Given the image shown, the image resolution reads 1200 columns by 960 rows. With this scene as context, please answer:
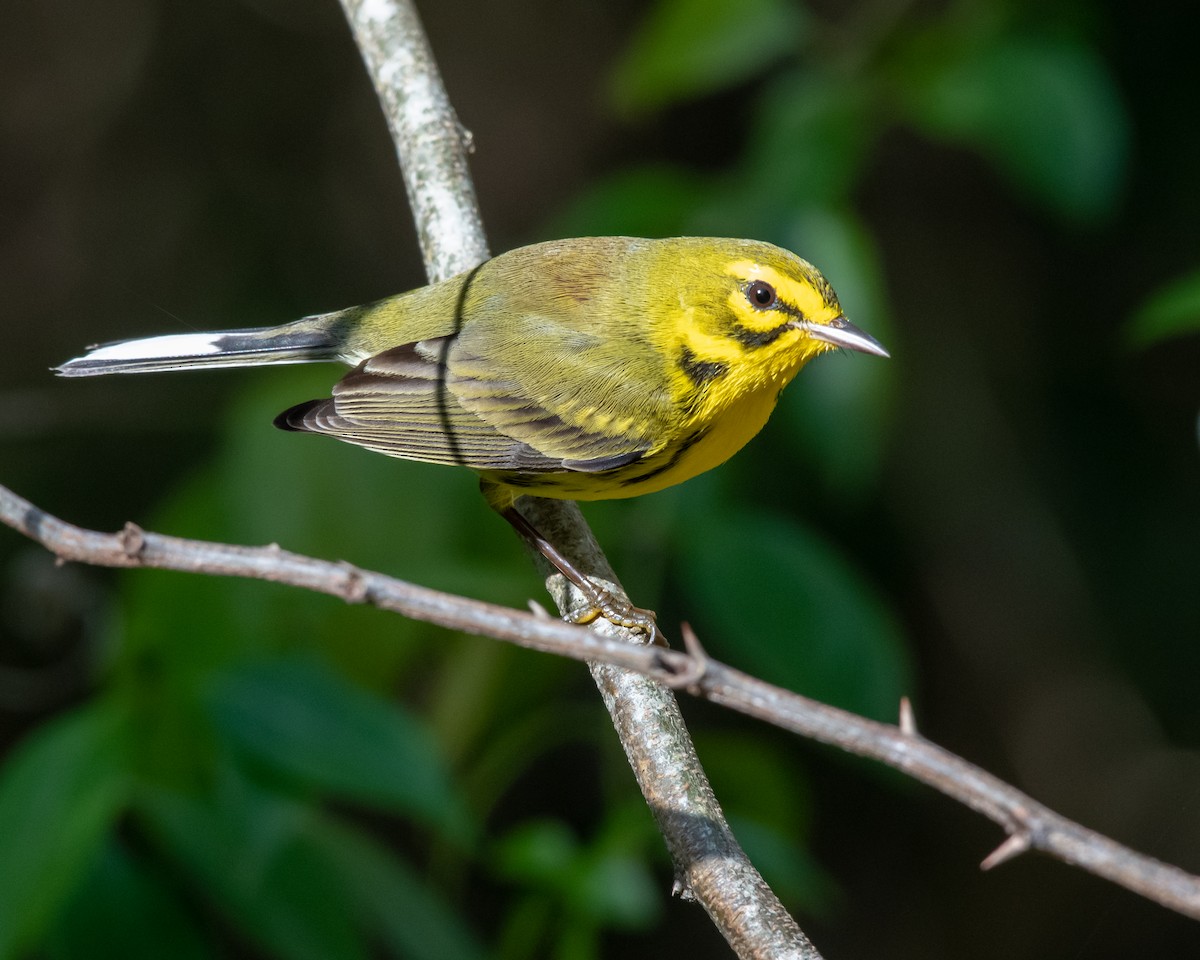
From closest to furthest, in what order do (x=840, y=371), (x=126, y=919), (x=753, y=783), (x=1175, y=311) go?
(x=1175, y=311), (x=126, y=919), (x=840, y=371), (x=753, y=783)

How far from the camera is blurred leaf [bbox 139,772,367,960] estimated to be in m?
2.87

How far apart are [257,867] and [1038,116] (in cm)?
323

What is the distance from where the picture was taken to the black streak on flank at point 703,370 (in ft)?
11.0

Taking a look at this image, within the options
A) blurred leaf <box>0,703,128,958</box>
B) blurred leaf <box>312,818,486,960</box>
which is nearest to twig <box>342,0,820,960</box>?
blurred leaf <box>312,818,486,960</box>

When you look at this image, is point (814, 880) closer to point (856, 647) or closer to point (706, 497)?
point (856, 647)

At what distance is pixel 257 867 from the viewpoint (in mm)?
2867

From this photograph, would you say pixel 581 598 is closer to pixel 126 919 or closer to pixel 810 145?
pixel 126 919

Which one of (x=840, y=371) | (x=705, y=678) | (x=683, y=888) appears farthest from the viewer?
(x=840, y=371)

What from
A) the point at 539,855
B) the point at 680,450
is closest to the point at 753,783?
the point at 539,855

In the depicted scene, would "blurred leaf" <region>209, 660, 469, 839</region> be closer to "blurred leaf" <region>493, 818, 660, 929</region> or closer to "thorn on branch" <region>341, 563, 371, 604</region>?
"blurred leaf" <region>493, 818, 660, 929</region>

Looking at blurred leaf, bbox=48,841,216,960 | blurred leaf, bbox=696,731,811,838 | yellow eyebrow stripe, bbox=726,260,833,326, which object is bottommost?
blurred leaf, bbox=48,841,216,960

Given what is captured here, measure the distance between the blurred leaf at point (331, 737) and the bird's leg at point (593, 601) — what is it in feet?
1.73

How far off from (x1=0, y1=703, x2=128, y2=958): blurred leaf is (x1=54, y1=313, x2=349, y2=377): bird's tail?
89 centimetres

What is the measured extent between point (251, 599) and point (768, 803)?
1.78 metres
